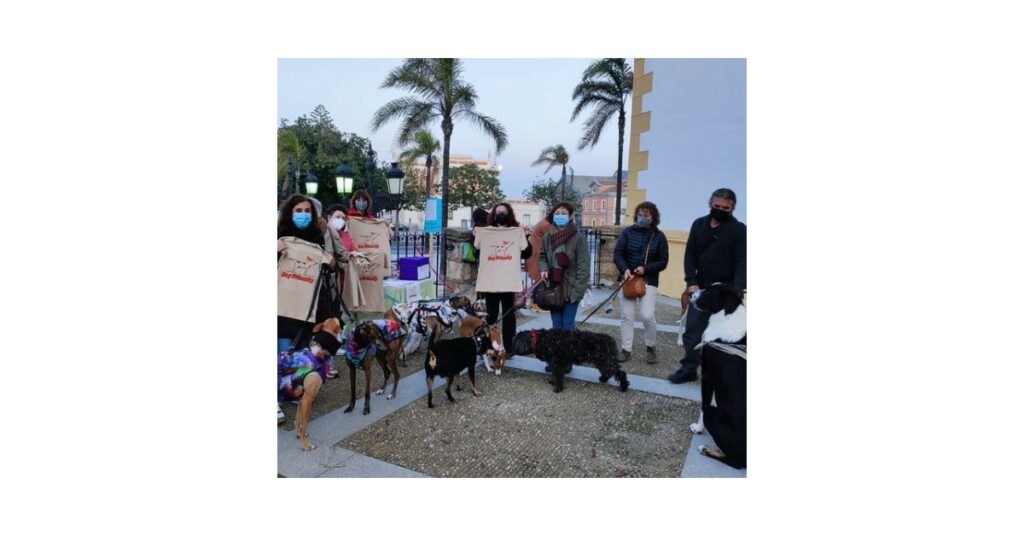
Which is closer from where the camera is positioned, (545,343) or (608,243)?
(545,343)

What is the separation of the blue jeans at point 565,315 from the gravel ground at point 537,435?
0.87 m

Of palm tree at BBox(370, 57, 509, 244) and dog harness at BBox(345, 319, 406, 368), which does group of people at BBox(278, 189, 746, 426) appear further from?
palm tree at BBox(370, 57, 509, 244)

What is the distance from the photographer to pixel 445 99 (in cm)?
585

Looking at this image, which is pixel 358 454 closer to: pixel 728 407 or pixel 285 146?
pixel 728 407

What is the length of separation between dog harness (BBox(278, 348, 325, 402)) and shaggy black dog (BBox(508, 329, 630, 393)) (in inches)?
71.5

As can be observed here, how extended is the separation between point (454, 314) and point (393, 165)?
4512 millimetres

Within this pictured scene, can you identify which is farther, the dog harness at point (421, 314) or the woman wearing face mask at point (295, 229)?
the dog harness at point (421, 314)

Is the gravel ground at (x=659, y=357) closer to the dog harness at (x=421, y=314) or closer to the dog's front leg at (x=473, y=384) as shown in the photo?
the dog's front leg at (x=473, y=384)

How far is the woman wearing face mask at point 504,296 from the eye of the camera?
16.1 feet

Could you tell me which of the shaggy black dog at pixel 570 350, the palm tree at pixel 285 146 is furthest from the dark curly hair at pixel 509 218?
the palm tree at pixel 285 146

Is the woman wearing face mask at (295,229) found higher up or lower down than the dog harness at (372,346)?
higher up

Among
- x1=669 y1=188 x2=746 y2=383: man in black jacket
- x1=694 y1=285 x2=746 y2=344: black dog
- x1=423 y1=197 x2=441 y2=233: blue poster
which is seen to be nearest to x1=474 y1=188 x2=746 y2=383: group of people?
x1=669 y1=188 x2=746 y2=383: man in black jacket
